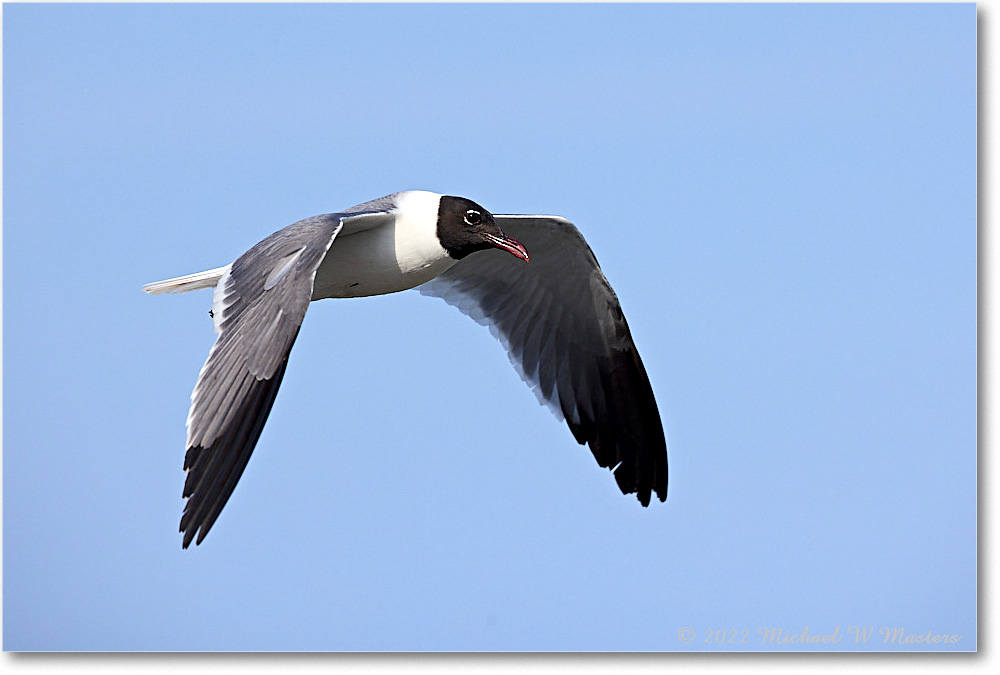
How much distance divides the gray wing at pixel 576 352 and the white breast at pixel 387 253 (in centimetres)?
79

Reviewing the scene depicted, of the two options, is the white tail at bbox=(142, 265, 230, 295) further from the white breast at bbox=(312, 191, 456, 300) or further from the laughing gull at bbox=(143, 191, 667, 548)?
the white breast at bbox=(312, 191, 456, 300)

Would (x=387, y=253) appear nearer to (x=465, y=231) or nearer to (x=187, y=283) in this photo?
(x=465, y=231)

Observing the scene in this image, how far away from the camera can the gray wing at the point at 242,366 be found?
396 centimetres

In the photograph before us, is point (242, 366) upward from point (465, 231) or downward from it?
downward

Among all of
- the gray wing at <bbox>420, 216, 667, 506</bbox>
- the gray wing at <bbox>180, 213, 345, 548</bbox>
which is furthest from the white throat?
the gray wing at <bbox>420, 216, 667, 506</bbox>

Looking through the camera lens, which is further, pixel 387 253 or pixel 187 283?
pixel 187 283

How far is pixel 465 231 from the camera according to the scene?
5.25 meters

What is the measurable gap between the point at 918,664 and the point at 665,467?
135 centimetres

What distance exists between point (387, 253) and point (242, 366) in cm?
121

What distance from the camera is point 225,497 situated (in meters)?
3.96

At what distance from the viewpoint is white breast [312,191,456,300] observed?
5.21 meters

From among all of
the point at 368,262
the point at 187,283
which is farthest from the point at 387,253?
the point at 187,283

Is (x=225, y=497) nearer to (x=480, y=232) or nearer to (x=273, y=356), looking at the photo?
(x=273, y=356)

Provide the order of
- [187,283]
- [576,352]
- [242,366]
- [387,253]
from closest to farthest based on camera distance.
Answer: [242,366]
[387,253]
[187,283]
[576,352]
